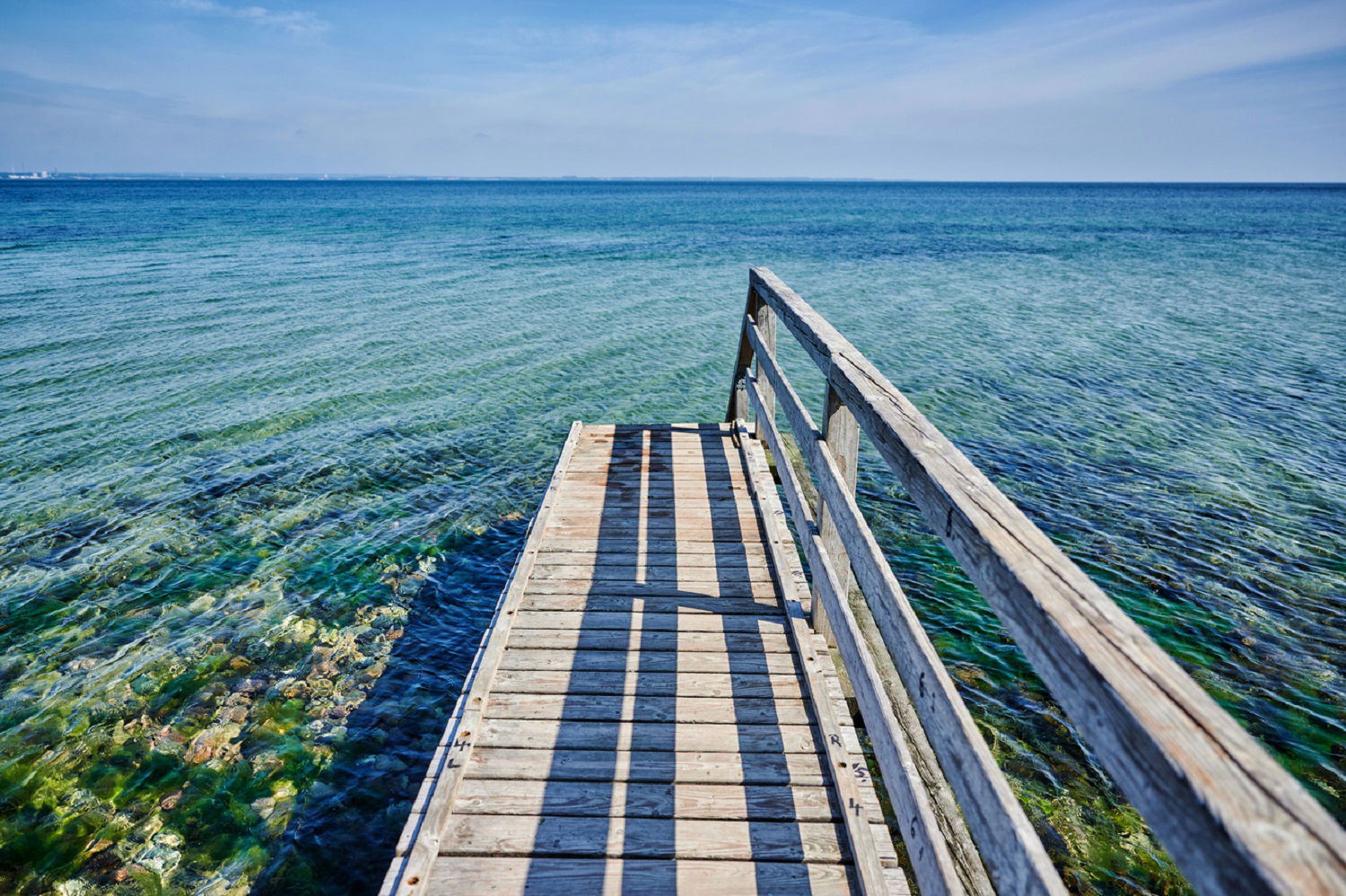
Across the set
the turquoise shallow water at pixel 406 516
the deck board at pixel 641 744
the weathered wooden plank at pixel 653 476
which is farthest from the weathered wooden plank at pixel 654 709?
the weathered wooden plank at pixel 653 476

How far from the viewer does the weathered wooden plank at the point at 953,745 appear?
4.71ft

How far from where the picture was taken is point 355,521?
847 centimetres

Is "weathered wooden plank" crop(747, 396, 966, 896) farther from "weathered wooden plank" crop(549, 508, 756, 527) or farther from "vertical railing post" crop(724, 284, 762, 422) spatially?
"vertical railing post" crop(724, 284, 762, 422)

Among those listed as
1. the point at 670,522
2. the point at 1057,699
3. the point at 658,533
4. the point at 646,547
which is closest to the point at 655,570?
the point at 646,547

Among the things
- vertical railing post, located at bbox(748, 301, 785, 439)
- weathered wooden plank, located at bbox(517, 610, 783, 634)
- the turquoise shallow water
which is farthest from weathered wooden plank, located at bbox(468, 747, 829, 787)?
vertical railing post, located at bbox(748, 301, 785, 439)

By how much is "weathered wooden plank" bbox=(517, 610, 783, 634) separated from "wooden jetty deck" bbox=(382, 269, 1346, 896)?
0.07ft

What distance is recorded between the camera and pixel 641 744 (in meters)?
3.40

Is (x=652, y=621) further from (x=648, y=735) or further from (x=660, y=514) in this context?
(x=660, y=514)

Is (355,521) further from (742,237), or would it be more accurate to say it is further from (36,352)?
(742,237)

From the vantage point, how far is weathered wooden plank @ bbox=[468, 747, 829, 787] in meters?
3.20

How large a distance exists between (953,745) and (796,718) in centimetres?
192

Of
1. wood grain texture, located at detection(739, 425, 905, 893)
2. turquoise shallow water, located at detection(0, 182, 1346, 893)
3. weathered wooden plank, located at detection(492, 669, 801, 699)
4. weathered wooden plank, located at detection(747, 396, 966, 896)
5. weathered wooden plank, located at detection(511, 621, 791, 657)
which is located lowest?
turquoise shallow water, located at detection(0, 182, 1346, 893)

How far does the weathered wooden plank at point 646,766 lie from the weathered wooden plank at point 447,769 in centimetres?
11

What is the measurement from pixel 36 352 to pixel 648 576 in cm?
1675
